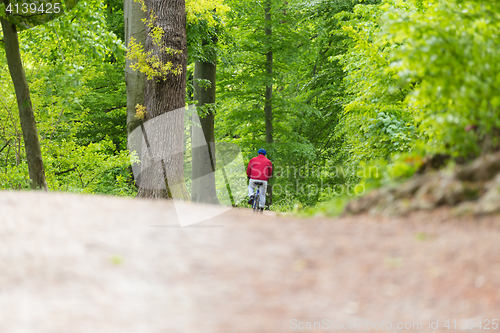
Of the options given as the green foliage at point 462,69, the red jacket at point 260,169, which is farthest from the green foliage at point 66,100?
the green foliage at point 462,69

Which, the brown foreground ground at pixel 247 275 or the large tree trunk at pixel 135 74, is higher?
the large tree trunk at pixel 135 74

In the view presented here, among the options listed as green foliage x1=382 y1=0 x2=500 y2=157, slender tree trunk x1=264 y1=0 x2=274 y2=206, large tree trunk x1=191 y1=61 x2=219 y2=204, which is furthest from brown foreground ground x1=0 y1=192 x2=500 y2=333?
slender tree trunk x1=264 y1=0 x2=274 y2=206

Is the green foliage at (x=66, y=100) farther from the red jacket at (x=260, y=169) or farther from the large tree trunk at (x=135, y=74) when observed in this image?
the red jacket at (x=260, y=169)

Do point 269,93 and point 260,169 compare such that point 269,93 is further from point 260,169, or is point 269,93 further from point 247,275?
point 247,275

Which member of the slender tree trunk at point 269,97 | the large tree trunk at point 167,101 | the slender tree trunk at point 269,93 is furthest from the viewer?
the slender tree trunk at point 269,93

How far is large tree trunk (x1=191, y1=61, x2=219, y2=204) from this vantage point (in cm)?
1570

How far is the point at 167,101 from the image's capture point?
9.11m

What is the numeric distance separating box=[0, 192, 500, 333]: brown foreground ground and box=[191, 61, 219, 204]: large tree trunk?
10.9m

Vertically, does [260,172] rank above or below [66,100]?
below

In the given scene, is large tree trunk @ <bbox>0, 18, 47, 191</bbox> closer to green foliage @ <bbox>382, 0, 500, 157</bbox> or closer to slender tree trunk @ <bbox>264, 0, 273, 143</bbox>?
green foliage @ <bbox>382, 0, 500, 157</bbox>

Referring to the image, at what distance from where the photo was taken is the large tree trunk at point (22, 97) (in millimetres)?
9180

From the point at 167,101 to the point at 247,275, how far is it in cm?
609

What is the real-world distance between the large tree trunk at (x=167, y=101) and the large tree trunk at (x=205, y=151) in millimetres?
6052

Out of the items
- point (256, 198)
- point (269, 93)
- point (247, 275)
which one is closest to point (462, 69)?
point (247, 275)
